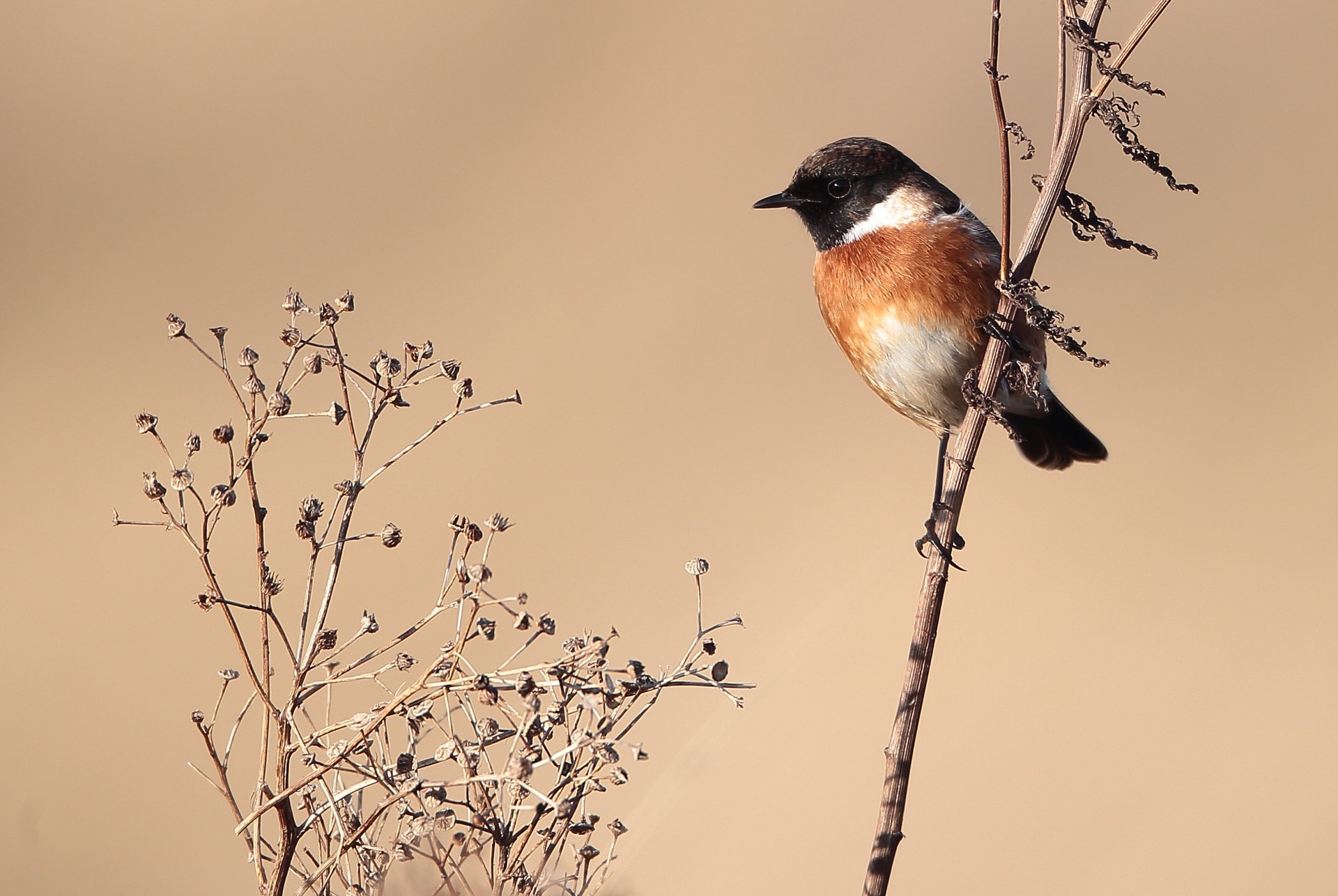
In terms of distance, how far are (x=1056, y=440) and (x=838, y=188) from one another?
97 centimetres

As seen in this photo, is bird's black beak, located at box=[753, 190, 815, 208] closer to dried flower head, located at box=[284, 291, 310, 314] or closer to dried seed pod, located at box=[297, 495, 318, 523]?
dried flower head, located at box=[284, 291, 310, 314]

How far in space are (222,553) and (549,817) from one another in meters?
5.92

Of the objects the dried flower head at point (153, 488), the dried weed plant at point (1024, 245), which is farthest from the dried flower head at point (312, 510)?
the dried weed plant at point (1024, 245)

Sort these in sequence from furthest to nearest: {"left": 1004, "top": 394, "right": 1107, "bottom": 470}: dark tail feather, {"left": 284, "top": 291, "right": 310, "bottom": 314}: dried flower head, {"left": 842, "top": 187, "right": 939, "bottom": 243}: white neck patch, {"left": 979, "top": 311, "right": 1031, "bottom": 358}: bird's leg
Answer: {"left": 1004, "top": 394, "right": 1107, "bottom": 470}: dark tail feather < {"left": 842, "top": 187, "right": 939, "bottom": 243}: white neck patch < {"left": 979, "top": 311, "right": 1031, "bottom": 358}: bird's leg < {"left": 284, "top": 291, "right": 310, "bottom": 314}: dried flower head

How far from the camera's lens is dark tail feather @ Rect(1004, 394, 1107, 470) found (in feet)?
10.6

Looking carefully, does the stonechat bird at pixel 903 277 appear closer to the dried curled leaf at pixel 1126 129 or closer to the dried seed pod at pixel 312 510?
the dried curled leaf at pixel 1126 129

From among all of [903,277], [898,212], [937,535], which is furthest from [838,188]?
[937,535]

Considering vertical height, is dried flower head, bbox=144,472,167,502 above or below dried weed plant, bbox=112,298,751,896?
above

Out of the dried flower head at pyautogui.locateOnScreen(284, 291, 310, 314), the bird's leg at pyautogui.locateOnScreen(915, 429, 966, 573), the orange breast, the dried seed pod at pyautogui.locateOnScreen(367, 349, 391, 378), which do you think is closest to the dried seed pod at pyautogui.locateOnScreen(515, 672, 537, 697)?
the dried seed pod at pyautogui.locateOnScreen(367, 349, 391, 378)

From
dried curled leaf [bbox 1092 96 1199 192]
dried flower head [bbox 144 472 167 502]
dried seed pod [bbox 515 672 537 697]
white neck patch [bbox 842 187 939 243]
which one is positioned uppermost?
white neck patch [bbox 842 187 939 243]

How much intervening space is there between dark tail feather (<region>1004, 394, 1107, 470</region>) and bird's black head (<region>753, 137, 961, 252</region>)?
27.4 inches

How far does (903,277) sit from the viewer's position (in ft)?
9.23

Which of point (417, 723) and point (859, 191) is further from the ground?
point (859, 191)

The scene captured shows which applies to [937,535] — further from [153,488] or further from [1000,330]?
[153,488]
